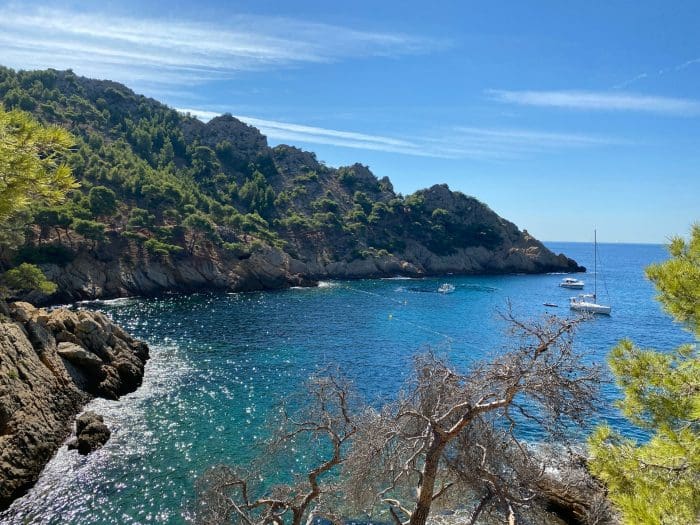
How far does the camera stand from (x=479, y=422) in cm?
1088

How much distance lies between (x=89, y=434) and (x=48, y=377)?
5.32m

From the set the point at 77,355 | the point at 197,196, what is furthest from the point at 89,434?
the point at 197,196

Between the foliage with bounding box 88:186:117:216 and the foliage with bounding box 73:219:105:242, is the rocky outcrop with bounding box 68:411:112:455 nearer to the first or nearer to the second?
the foliage with bounding box 73:219:105:242

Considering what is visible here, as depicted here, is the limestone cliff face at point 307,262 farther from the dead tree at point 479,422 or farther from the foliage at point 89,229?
the dead tree at point 479,422

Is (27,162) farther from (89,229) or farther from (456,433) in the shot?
(89,229)

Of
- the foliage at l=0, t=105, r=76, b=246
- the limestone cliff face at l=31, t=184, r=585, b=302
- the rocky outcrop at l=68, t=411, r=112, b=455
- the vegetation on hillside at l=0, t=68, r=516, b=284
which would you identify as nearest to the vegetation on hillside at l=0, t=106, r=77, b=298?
the foliage at l=0, t=105, r=76, b=246

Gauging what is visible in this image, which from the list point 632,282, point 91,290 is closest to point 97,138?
point 91,290

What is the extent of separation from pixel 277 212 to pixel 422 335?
65650mm

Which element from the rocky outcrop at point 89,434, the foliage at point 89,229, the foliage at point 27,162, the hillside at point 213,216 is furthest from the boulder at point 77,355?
the foliage at point 89,229

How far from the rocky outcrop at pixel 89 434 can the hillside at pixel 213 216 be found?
3877 cm

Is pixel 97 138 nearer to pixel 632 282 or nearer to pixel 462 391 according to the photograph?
pixel 462 391

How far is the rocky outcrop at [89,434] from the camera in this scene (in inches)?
810

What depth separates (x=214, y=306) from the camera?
56812mm

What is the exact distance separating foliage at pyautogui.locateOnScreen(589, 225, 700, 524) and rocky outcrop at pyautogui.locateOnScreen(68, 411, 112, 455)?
72.2 feet
